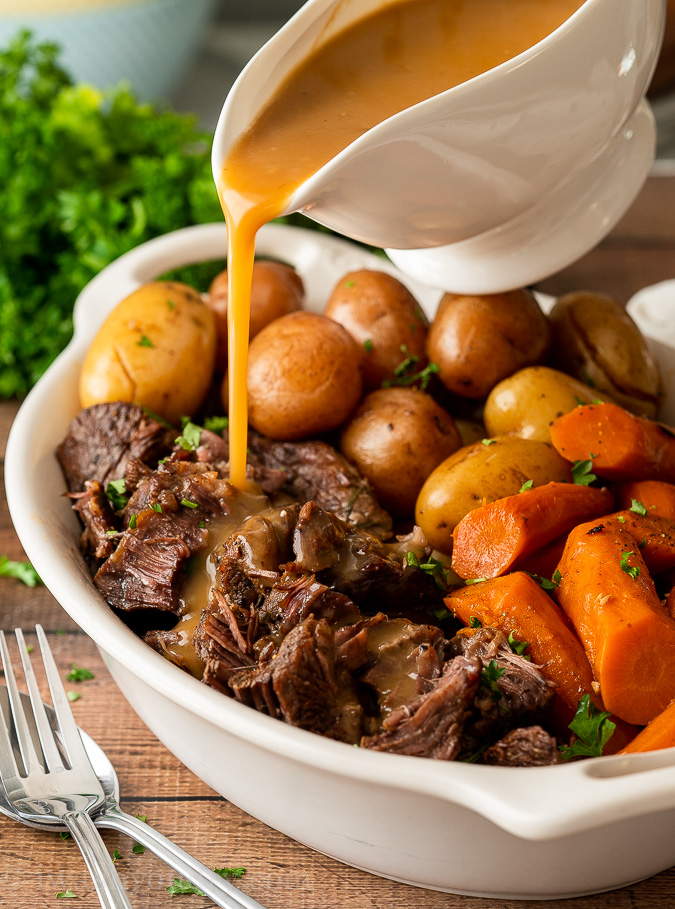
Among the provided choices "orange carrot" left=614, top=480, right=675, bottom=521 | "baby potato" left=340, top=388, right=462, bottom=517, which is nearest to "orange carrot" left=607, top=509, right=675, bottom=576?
"orange carrot" left=614, top=480, right=675, bottom=521

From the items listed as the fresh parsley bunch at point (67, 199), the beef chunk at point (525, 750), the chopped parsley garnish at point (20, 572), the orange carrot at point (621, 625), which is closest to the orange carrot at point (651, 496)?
the orange carrot at point (621, 625)

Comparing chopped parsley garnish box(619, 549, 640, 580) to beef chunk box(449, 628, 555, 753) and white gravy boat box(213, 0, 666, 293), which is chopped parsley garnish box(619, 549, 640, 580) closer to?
beef chunk box(449, 628, 555, 753)

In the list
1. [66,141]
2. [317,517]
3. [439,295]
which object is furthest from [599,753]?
[66,141]

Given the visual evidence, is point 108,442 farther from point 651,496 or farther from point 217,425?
point 651,496

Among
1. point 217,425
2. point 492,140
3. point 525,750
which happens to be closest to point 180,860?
point 525,750

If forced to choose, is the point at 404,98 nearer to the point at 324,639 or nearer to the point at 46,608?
the point at 324,639
